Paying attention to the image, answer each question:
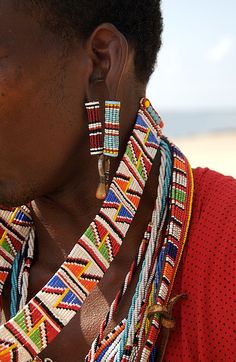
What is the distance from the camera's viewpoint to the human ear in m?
1.96

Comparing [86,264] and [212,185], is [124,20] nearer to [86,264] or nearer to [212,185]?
[212,185]

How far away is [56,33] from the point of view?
6.22 feet

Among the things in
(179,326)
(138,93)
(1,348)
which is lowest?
(1,348)

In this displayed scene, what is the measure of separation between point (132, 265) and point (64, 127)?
0.46 m

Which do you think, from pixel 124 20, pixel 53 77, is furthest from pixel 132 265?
pixel 124 20

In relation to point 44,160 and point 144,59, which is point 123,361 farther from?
point 144,59

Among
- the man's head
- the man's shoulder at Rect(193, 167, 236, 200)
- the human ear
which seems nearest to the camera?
the man's head

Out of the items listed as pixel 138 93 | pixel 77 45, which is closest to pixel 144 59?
pixel 138 93

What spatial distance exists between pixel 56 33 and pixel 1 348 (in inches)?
34.6

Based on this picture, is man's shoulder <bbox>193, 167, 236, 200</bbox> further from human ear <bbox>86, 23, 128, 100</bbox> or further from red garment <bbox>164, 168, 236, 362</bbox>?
human ear <bbox>86, 23, 128, 100</bbox>

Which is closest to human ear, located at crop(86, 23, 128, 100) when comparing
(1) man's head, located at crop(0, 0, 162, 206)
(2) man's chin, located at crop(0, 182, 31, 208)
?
(1) man's head, located at crop(0, 0, 162, 206)

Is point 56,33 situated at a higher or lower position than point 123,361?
higher

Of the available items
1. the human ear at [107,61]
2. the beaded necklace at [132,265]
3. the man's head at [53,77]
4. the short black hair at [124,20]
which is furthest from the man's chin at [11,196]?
the short black hair at [124,20]

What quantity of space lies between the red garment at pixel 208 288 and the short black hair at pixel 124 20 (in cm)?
49
